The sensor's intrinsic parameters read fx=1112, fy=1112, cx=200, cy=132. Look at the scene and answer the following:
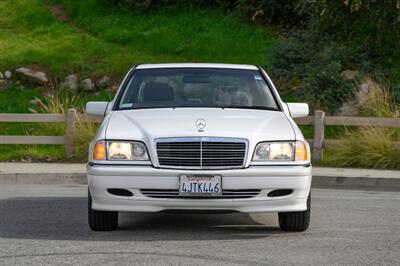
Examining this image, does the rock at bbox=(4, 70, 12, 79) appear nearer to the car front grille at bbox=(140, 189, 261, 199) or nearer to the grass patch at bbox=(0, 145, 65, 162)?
the grass patch at bbox=(0, 145, 65, 162)

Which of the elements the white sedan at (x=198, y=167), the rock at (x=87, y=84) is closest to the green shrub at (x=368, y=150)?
the white sedan at (x=198, y=167)

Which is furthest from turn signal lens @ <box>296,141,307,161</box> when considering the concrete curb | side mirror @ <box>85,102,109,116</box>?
the concrete curb

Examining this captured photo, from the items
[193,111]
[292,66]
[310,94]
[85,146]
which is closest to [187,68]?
[193,111]

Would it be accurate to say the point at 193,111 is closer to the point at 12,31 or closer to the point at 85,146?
the point at 85,146

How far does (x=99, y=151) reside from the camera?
9.77 meters

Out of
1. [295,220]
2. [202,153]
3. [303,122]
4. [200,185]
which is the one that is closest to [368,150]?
[303,122]

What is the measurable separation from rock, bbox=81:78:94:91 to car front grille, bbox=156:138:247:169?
18.6 meters

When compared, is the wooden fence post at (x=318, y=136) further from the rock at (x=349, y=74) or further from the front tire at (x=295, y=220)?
the front tire at (x=295, y=220)

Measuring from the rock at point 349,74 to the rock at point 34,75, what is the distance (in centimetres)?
826

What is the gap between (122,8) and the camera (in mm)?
34812

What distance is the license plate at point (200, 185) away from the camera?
9.47m

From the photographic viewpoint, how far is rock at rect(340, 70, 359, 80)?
24250mm

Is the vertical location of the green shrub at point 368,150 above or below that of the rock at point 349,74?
above

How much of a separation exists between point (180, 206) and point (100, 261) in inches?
51.5
